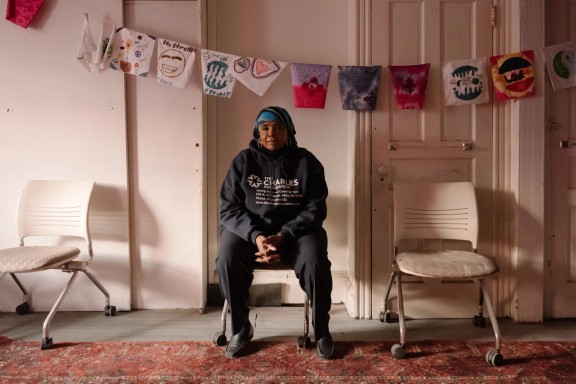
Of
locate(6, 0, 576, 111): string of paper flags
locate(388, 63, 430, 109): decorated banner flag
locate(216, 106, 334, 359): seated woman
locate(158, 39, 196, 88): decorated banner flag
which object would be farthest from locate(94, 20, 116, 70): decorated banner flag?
locate(388, 63, 430, 109): decorated banner flag

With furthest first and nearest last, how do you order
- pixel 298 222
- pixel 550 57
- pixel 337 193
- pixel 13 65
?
pixel 337 193 → pixel 13 65 → pixel 550 57 → pixel 298 222

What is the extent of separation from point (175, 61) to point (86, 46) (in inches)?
23.1

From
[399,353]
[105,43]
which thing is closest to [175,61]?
[105,43]

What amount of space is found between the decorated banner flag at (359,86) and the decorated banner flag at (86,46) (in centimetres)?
165

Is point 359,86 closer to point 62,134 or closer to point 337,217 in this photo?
point 337,217

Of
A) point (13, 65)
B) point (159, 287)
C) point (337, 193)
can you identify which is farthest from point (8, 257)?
point (337, 193)

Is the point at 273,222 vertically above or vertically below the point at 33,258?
above

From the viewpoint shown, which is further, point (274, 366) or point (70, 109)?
point (70, 109)

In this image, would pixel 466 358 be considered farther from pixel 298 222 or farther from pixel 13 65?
pixel 13 65

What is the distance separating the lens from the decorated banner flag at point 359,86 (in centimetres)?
250

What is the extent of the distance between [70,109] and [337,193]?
1.94 m

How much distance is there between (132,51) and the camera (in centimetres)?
255

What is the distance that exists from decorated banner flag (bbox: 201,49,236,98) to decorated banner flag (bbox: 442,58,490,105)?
1409 mm

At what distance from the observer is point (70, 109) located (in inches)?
104
